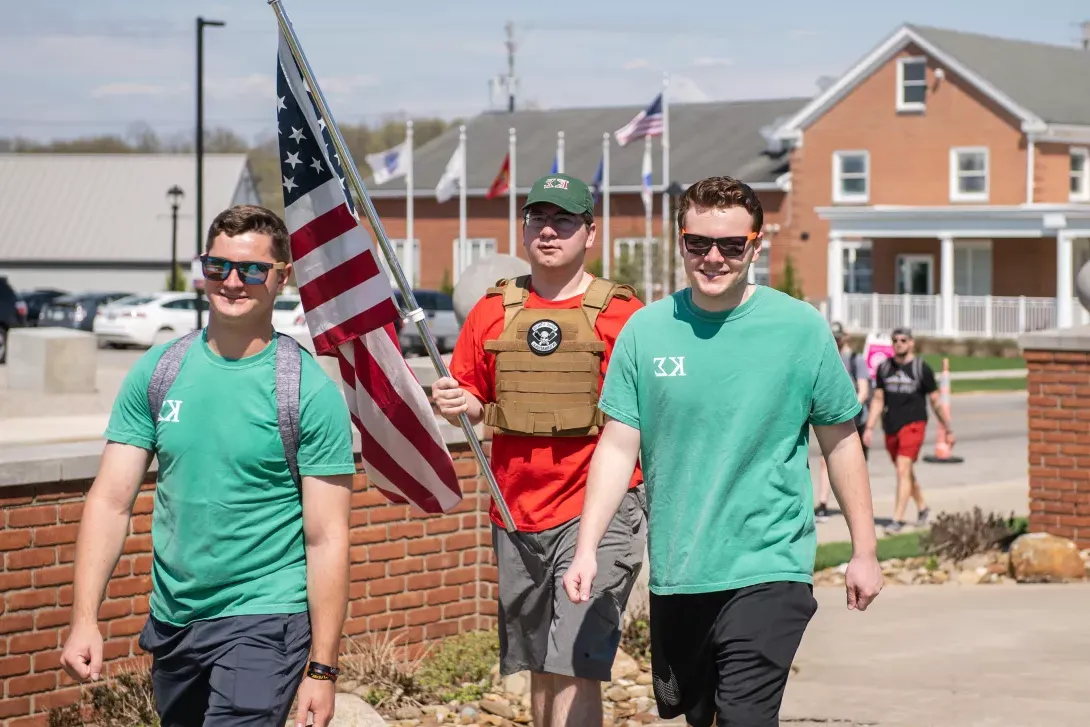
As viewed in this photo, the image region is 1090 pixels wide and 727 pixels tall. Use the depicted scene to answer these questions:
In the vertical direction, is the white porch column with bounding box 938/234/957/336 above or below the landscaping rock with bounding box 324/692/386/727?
above

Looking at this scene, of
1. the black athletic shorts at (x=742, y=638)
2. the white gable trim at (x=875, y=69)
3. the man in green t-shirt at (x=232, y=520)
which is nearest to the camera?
the man in green t-shirt at (x=232, y=520)

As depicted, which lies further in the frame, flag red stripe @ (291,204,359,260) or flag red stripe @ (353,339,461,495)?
flag red stripe @ (353,339,461,495)

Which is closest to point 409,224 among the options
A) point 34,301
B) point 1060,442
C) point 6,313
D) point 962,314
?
point 34,301

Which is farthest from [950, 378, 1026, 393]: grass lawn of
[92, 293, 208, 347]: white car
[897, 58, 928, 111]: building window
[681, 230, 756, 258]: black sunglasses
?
[681, 230, 756, 258]: black sunglasses

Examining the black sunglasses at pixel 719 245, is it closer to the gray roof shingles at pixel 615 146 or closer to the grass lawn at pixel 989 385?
the grass lawn at pixel 989 385

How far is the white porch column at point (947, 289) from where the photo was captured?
47219 mm

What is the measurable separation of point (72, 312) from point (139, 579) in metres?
41.5

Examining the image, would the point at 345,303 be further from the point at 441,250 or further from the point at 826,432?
the point at 441,250

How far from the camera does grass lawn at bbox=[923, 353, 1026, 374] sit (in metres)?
39.5

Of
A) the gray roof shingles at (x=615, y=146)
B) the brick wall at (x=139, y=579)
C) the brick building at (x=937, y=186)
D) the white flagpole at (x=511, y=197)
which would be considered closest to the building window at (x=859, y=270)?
the brick building at (x=937, y=186)

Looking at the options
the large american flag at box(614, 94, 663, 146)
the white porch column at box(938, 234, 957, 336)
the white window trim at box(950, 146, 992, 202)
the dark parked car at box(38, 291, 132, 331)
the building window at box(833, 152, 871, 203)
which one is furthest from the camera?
the building window at box(833, 152, 871, 203)

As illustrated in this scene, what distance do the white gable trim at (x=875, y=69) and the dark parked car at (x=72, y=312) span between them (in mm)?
22325

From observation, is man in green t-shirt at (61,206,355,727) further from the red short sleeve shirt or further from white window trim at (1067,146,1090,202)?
white window trim at (1067,146,1090,202)

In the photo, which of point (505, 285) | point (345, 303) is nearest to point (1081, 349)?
point (505, 285)
